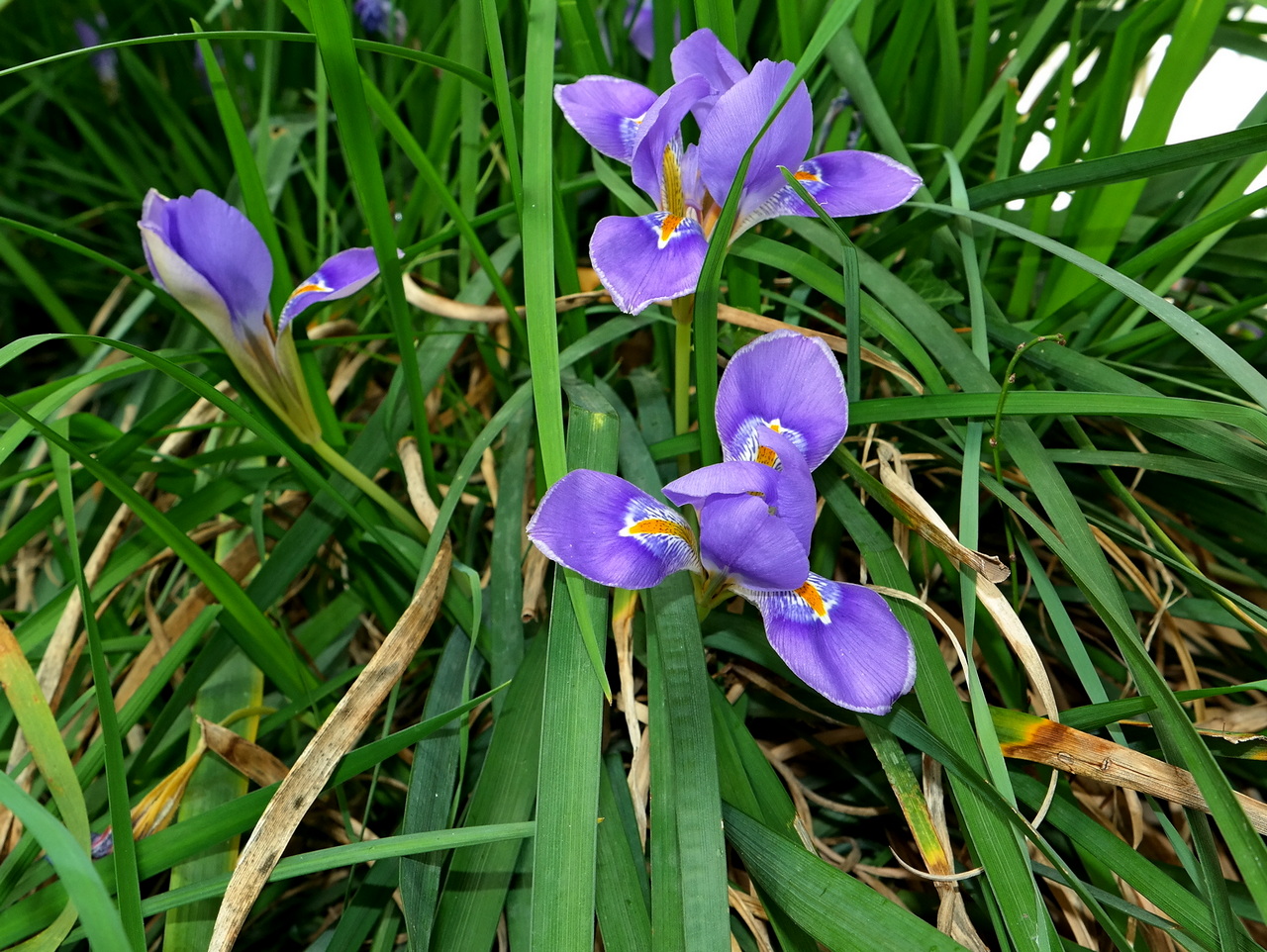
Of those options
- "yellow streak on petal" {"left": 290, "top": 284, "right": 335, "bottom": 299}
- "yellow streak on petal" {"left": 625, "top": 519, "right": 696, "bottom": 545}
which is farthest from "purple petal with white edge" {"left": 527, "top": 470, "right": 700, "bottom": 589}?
"yellow streak on petal" {"left": 290, "top": 284, "right": 335, "bottom": 299}

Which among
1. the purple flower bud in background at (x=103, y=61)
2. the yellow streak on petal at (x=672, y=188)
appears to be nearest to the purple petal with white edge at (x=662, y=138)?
the yellow streak on petal at (x=672, y=188)

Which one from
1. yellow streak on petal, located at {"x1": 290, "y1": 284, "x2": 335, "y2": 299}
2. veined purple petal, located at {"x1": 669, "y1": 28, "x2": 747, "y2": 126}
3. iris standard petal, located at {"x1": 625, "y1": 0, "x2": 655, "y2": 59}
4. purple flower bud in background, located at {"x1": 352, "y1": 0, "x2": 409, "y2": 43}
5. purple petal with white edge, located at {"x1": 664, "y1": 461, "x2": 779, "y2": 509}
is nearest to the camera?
purple petal with white edge, located at {"x1": 664, "y1": 461, "x2": 779, "y2": 509}

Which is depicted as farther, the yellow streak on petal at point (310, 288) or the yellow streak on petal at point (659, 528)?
the yellow streak on petal at point (310, 288)

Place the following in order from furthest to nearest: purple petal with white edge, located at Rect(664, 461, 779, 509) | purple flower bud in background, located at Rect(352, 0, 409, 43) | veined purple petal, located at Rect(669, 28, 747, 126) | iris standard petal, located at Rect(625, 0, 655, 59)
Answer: purple flower bud in background, located at Rect(352, 0, 409, 43) < iris standard petal, located at Rect(625, 0, 655, 59) < veined purple petal, located at Rect(669, 28, 747, 126) < purple petal with white edge, located at Rect(664, 461, 779, 509)

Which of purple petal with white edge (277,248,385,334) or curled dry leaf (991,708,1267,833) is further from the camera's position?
purple petal with white edge (277,248,385,334)

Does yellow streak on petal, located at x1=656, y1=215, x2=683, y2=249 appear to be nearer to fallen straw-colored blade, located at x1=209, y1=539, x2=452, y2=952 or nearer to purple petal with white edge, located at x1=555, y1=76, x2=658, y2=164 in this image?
purple petal with white edge, located at x1=555, y1=76, x2=658, y2=164

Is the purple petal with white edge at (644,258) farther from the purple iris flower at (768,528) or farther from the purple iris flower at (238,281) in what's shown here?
the purple iris flower at (238,281)
